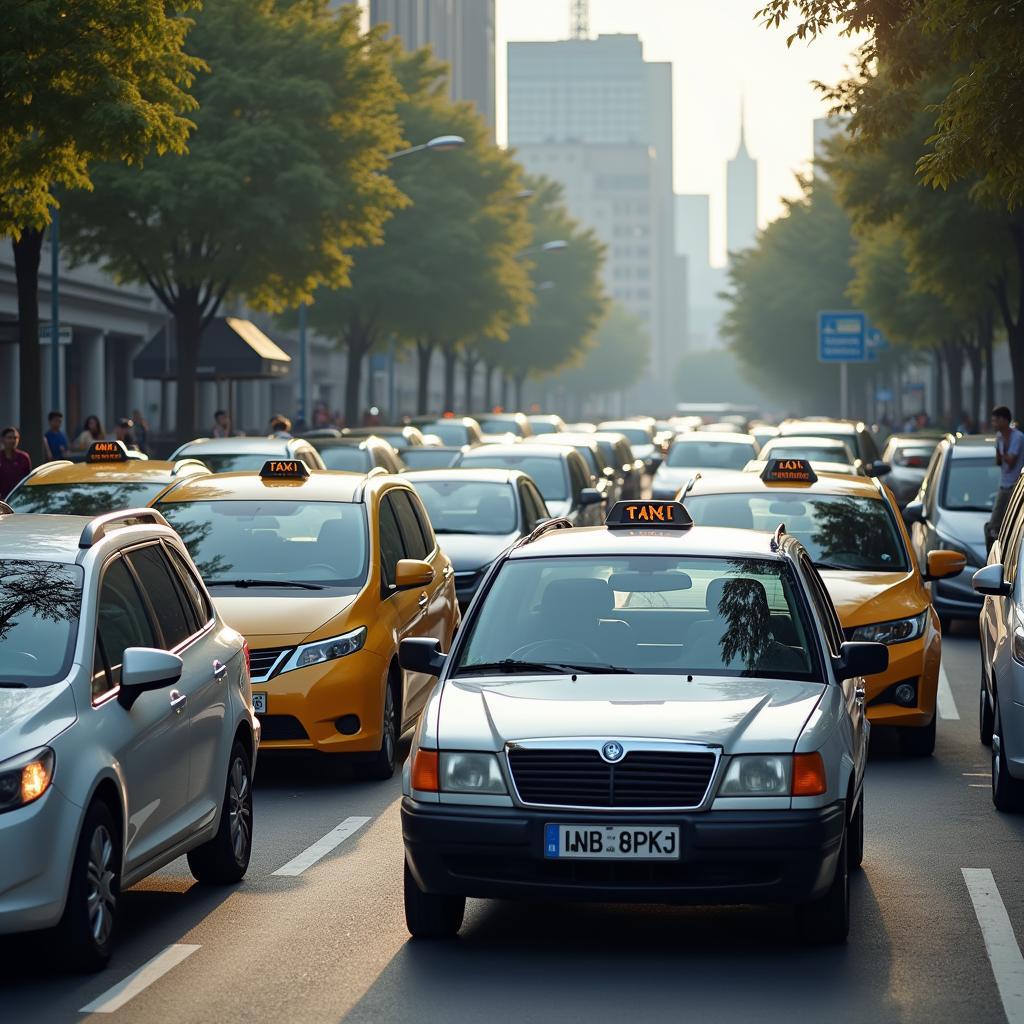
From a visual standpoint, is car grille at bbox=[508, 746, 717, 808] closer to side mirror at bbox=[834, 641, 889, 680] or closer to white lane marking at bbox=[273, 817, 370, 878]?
side mirror at bbox=[834, 641, 889, 680]

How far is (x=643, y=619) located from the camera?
8.25 metres

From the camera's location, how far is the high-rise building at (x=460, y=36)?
109950mm

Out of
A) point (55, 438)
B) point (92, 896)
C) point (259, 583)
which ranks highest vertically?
point (55, 438)

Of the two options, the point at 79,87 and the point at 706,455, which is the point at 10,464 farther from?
the point at 706,455

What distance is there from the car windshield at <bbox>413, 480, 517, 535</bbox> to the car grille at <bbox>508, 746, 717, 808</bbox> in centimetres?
1267

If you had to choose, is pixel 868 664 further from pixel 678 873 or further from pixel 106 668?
pixel 106 668

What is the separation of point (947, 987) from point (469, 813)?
1627 mm

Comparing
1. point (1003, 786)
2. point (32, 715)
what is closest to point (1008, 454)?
point (1003, 786)

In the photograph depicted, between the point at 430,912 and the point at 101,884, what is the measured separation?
1.15m

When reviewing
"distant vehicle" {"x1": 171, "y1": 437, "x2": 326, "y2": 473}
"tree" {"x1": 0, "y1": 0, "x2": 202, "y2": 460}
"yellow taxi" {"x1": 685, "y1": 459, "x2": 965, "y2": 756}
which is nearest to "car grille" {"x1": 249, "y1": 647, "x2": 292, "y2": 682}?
"yellow taxi" {"x1": 685, "y1": 459, "x2": 965, "y2": 756}

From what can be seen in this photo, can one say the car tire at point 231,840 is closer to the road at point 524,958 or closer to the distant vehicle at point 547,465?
the road at point 524,958

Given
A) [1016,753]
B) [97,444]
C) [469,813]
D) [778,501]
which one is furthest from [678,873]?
[97,444]

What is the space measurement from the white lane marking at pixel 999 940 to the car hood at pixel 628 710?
1.03 metres

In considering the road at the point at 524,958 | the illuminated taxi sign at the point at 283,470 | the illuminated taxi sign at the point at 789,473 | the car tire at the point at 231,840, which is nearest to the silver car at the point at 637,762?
the road at the point at 524,958
